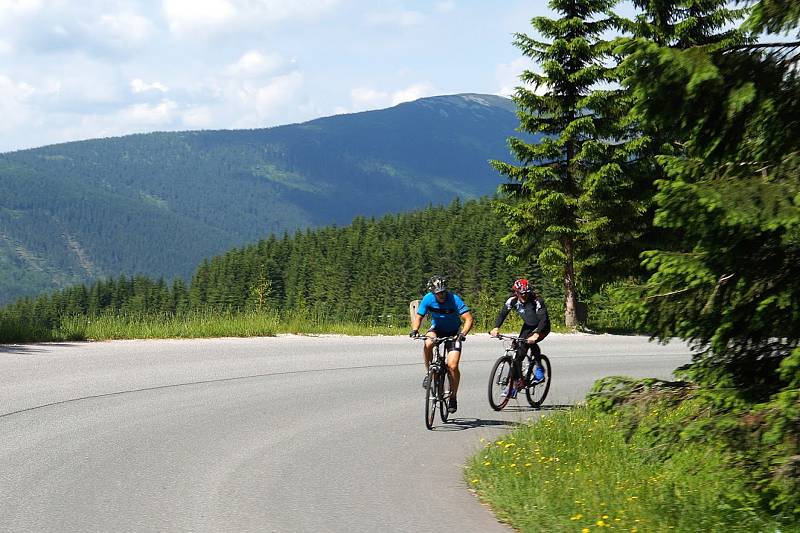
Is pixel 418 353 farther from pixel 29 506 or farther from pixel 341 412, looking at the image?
pixel 29 506

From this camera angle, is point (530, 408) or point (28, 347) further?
point (28, 347)

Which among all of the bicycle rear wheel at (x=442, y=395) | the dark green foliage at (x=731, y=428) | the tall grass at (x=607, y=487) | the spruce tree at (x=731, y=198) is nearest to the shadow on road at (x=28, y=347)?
the bicycle rear wheel at (x=442, y=395)

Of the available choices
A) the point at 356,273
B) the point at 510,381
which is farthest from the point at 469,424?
the point at 356,273

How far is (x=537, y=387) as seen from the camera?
13.5 meters

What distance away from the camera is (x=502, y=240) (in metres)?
29.4

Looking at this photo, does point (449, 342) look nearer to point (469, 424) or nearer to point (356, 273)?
point (469, 424)

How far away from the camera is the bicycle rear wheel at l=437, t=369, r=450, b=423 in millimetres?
11094

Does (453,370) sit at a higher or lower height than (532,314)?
lower

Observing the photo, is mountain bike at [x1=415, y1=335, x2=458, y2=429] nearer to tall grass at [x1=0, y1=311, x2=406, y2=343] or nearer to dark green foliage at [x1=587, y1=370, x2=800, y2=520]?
dark green foliage at [x1=587, y1=370, x2=800, y2=520]

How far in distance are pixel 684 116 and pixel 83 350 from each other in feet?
44.5

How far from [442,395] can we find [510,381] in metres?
1.80

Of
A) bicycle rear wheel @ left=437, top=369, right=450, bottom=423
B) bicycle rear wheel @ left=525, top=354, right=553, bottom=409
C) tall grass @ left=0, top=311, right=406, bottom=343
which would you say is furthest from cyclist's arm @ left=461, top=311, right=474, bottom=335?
tall grass @ left=0, top=311, right=406, bottom=343

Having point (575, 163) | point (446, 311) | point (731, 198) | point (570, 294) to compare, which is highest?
point (575, 163)

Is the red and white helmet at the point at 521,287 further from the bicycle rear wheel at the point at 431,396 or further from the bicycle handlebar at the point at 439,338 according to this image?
the bicycle rear wheel at the point at 431,396
